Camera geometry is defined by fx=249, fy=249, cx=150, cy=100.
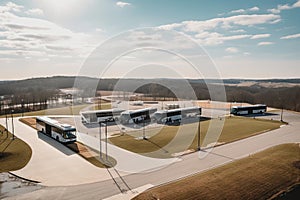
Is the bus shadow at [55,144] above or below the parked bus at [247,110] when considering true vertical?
below

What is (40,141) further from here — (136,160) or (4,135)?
(136,160)

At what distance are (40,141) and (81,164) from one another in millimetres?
11183

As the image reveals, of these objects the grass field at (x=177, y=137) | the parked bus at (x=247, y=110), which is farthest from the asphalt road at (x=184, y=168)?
the parked bus at (x=247, y=110)

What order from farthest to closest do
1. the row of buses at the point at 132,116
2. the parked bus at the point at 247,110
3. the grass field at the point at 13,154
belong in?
the parked bus at the point at 247,110 < the row of buses at the point at 132,116 < the grass field at the point at 13,154

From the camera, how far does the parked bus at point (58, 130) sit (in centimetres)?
2970

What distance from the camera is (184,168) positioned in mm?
21875

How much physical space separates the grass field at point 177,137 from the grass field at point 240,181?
692 centimetres

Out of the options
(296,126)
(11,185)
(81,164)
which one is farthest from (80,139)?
(296,126)

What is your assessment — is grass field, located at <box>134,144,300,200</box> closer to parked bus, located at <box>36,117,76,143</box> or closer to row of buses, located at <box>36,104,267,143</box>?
parked bus, located at <box>36,117,76,143</box>

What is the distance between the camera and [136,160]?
2414 cm

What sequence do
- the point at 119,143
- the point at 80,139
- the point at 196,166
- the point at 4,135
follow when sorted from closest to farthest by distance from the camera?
1. the point at 196,166
2. the point at 119,143
3. the point at 80,139
4. the point at 4,135

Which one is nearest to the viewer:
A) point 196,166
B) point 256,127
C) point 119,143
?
point 196,166

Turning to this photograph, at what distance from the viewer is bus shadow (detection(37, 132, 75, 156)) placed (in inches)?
1062

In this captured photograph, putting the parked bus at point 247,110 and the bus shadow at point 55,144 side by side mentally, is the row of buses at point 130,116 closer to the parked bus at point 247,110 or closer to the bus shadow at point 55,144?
the bus shadow at point 55,144
